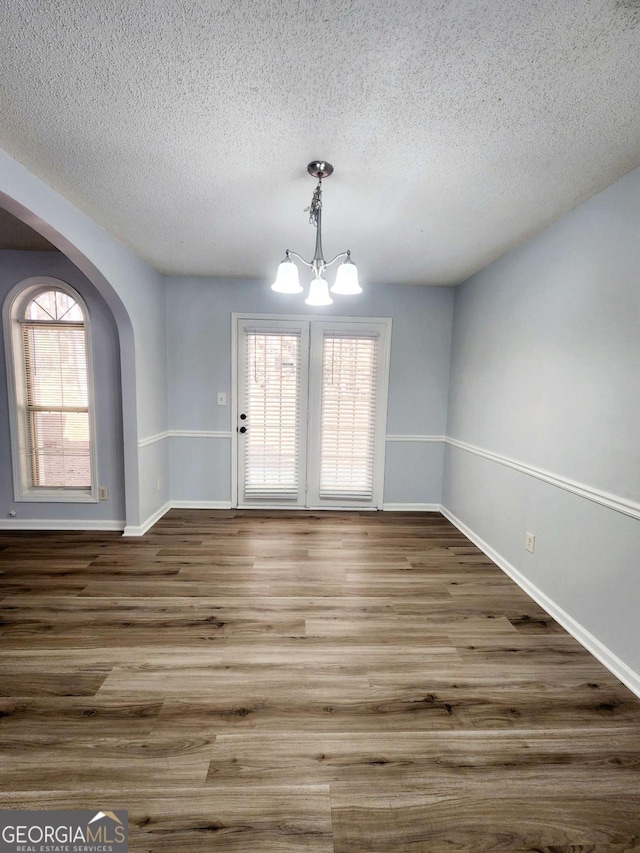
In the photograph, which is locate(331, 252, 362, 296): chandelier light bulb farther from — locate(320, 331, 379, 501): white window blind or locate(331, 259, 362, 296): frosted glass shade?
locate(320, 331, 379, 501): white window blind

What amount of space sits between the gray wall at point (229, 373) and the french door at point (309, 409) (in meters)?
0.14

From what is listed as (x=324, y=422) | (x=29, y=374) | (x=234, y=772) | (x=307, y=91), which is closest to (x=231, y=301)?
(x=324, y=422)

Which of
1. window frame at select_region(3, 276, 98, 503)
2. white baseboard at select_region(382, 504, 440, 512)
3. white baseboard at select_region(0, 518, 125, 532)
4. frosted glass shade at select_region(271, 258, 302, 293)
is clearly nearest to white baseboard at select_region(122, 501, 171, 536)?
white baseboard at select_region(0, 518, 125, 532)

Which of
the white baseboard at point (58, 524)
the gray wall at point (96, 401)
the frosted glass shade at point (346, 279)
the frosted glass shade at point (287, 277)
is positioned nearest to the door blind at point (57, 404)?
the gray wall at point (96, 401)

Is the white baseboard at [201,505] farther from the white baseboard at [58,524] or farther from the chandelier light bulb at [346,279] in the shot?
the chandelier light bulb at [346,279]

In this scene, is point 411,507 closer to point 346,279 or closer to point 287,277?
point 346,279

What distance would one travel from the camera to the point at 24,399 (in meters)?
3.16

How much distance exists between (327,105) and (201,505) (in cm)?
357

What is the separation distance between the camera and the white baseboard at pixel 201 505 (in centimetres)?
386

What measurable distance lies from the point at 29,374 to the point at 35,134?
225 centimetres

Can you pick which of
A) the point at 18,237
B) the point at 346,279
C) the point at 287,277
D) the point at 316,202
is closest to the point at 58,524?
the point at 18,237

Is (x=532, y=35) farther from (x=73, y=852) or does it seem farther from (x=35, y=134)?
(x=73, y=852)

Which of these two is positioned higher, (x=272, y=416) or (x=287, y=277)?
(x=287, y=277)

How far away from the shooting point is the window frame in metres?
3.04
